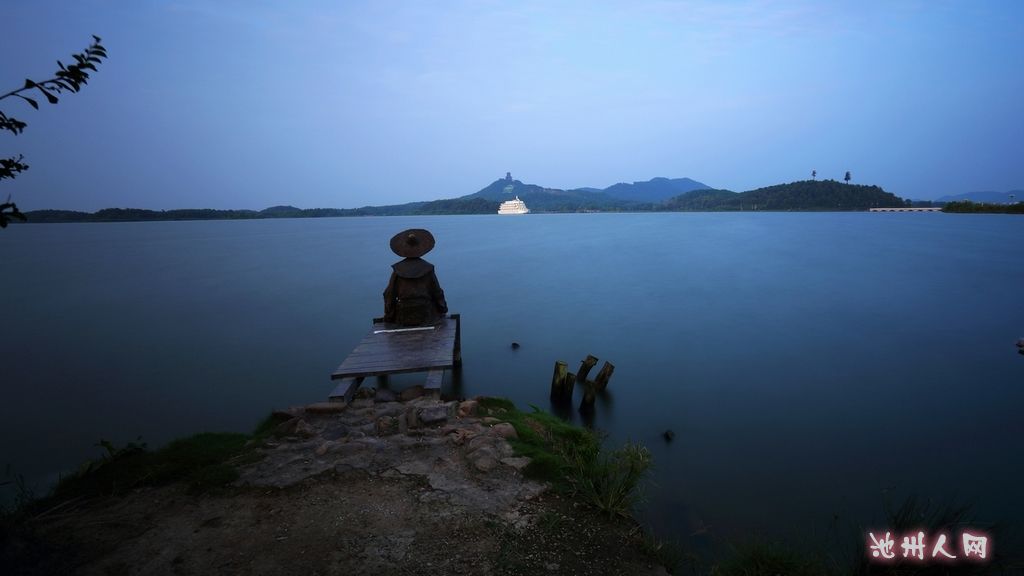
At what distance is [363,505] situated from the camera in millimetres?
4574

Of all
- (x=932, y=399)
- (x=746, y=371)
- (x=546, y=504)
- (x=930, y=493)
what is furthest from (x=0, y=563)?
(x=932, y=399)

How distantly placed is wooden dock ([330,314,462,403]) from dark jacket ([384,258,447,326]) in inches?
9.1

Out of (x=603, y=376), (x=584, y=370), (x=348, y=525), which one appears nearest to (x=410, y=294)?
(x=584, y=370)

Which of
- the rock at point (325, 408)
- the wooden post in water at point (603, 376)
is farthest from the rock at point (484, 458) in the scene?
the wooden post in water at point (603, 376)

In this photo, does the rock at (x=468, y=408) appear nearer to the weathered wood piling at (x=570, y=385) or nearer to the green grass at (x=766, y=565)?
the weathered wood piling at (x=570, y=385)

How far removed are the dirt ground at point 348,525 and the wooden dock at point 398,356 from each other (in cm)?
203

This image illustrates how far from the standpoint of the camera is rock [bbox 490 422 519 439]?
609 cm

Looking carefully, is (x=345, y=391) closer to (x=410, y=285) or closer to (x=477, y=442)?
(x=477, y=442)

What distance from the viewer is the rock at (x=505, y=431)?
609 centimetres

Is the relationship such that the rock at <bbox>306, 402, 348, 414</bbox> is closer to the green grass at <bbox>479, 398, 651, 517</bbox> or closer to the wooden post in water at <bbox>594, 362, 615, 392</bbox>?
the green grass at <bbox>479, 398, 651, 517</bbox>

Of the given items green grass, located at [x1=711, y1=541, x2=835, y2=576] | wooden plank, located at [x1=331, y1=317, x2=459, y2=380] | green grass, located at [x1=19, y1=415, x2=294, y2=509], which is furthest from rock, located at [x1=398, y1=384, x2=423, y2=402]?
green grass, located at [x1=711, y1=541, x2=835, y2=576]

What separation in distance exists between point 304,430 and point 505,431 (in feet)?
8.63

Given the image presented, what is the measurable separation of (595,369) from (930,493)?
20.4ft

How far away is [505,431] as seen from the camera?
615cm
